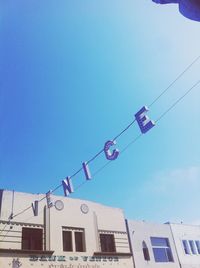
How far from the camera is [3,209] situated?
16.3 metres

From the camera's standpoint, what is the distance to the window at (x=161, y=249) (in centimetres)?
2257

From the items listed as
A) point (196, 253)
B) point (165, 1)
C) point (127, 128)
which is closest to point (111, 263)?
point (196, 253)

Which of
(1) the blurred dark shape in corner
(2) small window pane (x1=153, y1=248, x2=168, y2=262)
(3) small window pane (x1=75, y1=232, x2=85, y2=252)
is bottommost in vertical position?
(1) the blurred dark shape in corner

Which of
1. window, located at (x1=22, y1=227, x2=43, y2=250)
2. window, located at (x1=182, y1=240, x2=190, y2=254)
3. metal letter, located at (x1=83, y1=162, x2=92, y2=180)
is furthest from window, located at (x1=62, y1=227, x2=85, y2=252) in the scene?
window, located at (x1=182, y1=240, x2=190, y2=254)

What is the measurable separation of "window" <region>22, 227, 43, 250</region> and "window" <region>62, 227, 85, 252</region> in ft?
5.97

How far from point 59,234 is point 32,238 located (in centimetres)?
183

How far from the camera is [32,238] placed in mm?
16844

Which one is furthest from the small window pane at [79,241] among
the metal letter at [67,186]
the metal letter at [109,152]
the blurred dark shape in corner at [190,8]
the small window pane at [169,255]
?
the blurred dark shape in corner at [190,8]

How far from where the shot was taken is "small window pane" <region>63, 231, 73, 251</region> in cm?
1792

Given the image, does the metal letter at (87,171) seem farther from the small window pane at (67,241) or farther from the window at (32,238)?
the small window pane at (67,241)

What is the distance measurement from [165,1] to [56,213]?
17143 mm

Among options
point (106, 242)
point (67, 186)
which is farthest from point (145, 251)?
point (67, 186)

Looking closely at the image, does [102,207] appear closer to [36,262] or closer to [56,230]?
[56,230]

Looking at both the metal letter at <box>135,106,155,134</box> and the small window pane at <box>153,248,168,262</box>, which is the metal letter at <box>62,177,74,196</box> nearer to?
the metal letter at <box>135,106,155,134</box>
